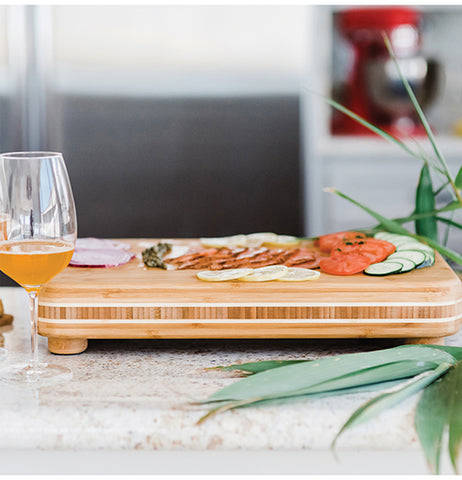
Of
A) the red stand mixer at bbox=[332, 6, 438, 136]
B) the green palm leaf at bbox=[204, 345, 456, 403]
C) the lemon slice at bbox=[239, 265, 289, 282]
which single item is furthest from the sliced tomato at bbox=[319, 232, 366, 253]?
the red stand mixer at bbox=[332, 6, 438, 136]

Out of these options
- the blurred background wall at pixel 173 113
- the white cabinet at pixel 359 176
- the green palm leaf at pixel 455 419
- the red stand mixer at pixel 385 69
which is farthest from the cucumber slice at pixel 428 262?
the red stand mixer at pixel 385 69

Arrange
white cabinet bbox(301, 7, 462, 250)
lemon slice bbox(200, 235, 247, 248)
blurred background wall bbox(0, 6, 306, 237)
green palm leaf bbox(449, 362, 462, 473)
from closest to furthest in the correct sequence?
green palm leaf bbox(449, 362, 462, 473) < lemon slice bbox(200, 235, 247, 248) < blurred background wall bbox(0, 6, 306, 237) < white cabinet bbox(301, 7, 462, 250)

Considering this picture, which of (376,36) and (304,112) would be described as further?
(376,36)

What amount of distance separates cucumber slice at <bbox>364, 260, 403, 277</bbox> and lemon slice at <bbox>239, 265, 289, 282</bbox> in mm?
113

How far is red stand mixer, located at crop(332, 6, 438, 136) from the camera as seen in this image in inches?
115

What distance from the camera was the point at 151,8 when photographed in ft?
8.66

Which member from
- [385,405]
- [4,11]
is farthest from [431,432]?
[4,11]

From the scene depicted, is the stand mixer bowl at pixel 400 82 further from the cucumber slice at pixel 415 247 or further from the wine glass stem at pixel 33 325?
the wine glass stem at pixel 33 325

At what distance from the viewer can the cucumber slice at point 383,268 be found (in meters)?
1.03

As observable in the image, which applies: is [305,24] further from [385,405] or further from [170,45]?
[385,405]

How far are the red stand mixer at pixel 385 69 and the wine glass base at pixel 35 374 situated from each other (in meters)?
2.23

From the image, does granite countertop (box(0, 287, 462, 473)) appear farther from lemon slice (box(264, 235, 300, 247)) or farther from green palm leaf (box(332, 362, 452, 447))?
lemon slice (box(264, 235, 300, 247))

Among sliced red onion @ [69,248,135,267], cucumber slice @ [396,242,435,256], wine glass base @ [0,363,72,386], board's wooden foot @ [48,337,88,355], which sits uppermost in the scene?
cucumber slice @ [396,242,435,256]

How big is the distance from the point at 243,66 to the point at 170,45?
0.27 m
